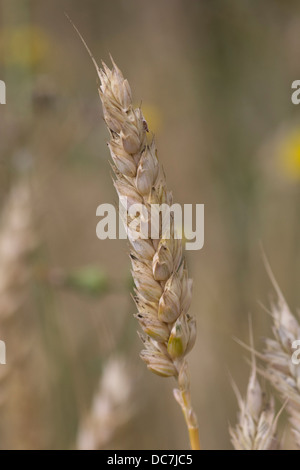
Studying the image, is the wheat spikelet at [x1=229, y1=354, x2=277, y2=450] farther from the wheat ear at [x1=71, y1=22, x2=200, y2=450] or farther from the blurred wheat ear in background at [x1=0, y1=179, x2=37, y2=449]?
the blurred wheat ear in background at [x1=0, y1=179, x2=37, y2=449]

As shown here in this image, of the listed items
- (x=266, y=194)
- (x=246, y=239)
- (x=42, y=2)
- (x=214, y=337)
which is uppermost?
(x=42, y=2)

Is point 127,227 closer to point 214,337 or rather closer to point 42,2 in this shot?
point 214,337

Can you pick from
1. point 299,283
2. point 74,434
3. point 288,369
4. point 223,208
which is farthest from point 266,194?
point 288,369

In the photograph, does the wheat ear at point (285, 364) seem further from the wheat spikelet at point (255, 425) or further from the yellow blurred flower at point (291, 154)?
the yellow blurred flower at point (291, 154)

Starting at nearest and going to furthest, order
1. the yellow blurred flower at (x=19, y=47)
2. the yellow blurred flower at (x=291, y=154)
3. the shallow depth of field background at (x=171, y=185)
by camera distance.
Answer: the shallow depth of field background at (x=171, y=185) → the yellow blurred flower at (x=19, y=47) → the yellow blurred flower at (x=291, y=154)

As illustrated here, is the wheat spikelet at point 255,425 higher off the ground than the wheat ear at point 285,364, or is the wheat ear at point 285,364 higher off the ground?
the wheat ear at point 285,364

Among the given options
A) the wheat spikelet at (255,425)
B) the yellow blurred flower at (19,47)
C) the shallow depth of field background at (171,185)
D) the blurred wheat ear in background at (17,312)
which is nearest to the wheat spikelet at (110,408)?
the shallow depth of field background at (171,185)

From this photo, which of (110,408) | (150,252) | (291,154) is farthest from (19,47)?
(150,252)
